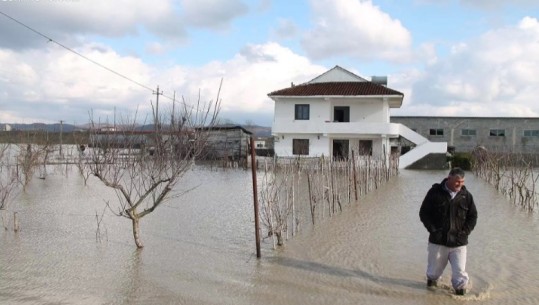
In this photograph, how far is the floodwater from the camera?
21.6ft

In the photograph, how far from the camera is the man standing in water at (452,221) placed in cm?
632

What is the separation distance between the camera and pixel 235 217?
1262 centimetres

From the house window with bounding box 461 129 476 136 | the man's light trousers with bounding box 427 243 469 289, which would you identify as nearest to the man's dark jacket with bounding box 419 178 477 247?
the man's light trousers with bounding box 427 243 469 289

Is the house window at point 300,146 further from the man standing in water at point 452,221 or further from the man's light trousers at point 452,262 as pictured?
the man standing in water at point 452,221

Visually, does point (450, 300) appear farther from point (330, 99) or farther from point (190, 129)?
point (330, 99)

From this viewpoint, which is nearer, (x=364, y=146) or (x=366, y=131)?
(x=366, y=131)

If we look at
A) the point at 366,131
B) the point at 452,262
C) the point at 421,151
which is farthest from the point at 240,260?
the point at 421,151

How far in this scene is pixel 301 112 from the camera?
35.8 m

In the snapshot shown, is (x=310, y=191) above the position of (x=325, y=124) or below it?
below

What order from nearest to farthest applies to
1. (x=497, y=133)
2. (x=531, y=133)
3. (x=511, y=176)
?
(x=511, y=176), (x=531, y=133), (x=497, y=133)

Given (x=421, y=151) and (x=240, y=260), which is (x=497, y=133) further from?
(x=240, y=260)

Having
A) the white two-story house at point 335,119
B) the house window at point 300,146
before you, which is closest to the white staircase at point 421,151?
the white two-story house at point 335,119

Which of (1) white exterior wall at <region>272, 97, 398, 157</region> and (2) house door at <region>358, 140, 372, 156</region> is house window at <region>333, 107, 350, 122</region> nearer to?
(1) white exterior wall at <region>272, 97, 398, 157</region>

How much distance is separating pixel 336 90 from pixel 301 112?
3.00 m
